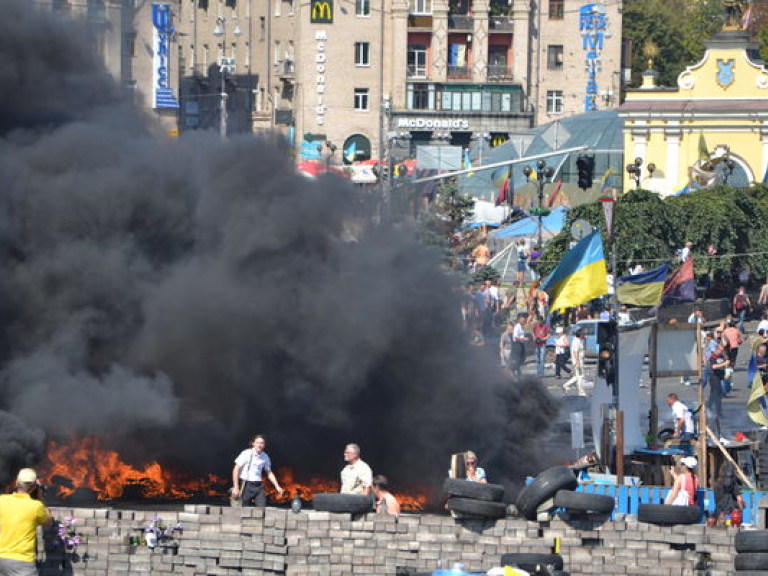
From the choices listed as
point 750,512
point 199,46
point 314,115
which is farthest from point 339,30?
point 750,512

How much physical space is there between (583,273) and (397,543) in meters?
8.79

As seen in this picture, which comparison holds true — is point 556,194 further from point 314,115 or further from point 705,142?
point 314,115

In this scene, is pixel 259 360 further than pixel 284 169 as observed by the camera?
No

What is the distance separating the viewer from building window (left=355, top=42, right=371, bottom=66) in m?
94.4

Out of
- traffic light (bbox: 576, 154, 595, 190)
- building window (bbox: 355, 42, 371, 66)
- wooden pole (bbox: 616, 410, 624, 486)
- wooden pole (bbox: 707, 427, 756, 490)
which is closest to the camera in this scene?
wooden pole (bbox: 616, 410, 624, 486)

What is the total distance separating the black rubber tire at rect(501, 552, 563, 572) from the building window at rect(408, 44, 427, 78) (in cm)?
7814

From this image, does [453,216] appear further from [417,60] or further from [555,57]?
[555,57]

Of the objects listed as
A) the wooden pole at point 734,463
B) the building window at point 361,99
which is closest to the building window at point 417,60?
the building window at point 361,99

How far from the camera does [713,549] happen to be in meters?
18.1

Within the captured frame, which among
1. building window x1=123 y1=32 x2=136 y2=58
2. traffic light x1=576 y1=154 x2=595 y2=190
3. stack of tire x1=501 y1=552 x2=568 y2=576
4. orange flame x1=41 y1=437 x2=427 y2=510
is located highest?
building window x1=123 y1=32 x2=136 y2=58

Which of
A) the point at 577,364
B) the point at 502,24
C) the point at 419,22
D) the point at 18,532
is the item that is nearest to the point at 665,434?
the point at 577,364

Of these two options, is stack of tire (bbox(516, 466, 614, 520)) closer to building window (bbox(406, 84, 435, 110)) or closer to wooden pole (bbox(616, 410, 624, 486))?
wooden pole (bbox(616, 410, 624, 486))

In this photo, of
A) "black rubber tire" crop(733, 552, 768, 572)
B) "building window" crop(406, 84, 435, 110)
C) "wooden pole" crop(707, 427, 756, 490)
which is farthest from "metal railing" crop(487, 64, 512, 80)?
"black rubber tire" crop(733, 552, 768, 572)

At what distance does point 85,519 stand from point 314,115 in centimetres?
7566
